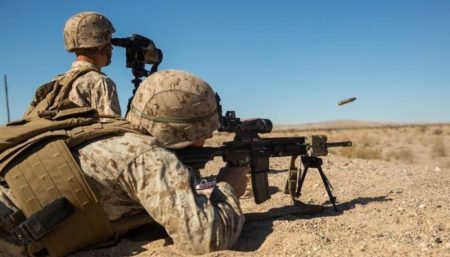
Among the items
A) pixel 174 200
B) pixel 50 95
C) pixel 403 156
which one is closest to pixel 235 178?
pixel 174 200

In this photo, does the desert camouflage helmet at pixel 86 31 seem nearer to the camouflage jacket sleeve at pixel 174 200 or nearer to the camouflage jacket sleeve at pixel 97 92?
the camouflage jacket sleeve at pixel 97 92

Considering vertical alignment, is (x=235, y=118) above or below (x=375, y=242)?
above

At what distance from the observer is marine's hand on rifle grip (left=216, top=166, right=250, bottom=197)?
12.1ft

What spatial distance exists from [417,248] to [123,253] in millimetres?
1760

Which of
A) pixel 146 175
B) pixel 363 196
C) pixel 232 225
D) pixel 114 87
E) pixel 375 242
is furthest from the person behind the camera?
pixel 363 196

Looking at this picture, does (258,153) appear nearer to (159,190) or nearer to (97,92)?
(97,92)

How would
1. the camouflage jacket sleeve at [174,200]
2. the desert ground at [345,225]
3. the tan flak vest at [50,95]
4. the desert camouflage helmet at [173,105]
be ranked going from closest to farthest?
the camouflage jacket sleeve at [174,200] < the desert ground at [345,225] < the desert camouflage helmet at [173,105] < the tan flak vest at [50,95]

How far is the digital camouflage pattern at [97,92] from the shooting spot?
4598 mm

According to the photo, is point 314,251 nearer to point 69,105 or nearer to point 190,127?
point 190,127

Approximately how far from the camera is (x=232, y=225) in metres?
2.91

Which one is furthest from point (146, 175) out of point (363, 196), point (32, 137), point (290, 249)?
point (363, 196)

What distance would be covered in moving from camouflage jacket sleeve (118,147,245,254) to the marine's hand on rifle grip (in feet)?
2.93

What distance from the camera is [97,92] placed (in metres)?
4.71

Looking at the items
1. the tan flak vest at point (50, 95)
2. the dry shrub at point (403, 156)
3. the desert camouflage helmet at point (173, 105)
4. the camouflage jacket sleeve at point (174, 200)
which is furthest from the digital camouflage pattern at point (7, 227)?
the dry shrub at point (403, 156)
